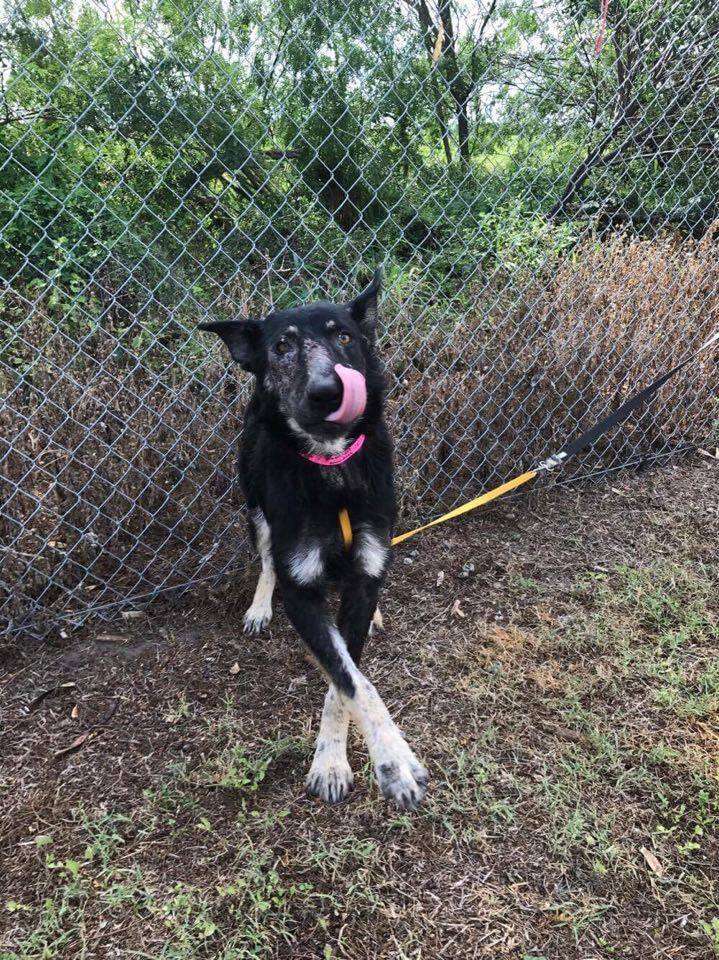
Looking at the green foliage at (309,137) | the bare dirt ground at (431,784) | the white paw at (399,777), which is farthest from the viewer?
the green foliage at (309,137)

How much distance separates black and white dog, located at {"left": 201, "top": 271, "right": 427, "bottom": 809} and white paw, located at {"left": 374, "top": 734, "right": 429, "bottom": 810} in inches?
1.4

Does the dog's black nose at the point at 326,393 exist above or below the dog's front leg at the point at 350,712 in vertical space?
above

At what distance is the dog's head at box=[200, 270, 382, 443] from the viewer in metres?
2.08

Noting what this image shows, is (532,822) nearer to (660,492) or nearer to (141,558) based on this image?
(141,558)

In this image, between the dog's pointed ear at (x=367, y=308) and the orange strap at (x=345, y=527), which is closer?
the orange strap at (x=345, y=527)

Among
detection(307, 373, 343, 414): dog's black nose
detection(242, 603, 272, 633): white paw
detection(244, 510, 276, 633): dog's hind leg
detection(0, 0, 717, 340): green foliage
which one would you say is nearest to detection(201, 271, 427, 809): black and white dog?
detection(307, 373, 343, 414): dog's black nose

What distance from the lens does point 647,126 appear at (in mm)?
3773

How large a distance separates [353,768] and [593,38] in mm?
3817

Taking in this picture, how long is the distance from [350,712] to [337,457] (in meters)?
0.84

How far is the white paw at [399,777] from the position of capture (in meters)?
1.89

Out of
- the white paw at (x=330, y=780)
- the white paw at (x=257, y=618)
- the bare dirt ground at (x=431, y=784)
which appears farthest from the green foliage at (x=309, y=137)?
the white paw at (x=330, y=780)

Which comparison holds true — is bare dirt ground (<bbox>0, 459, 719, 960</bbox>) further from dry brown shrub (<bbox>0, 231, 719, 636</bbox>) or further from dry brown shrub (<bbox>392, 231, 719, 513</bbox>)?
dry brown shrub (<bbox>392, 231, 719, 513</bbox>)

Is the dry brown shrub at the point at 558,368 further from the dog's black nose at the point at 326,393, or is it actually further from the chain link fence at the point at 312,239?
the dog's black nose at the point at 326,393

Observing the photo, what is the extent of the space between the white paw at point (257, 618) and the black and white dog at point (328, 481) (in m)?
0.68
